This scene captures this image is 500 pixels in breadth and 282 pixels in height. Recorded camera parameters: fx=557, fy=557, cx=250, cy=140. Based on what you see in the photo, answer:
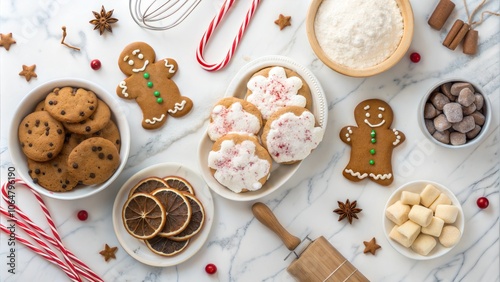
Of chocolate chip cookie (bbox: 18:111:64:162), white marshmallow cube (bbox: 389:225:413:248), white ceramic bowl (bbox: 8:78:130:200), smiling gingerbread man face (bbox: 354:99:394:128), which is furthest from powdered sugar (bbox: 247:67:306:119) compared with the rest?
chocolate chip cookie (bbox: 18:111:64:162)

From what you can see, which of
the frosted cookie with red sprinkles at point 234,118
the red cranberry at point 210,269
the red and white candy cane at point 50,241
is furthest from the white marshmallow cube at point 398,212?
the red and white candy cane at point 50,241

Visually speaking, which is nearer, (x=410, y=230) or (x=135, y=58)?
(x=410, y=230)

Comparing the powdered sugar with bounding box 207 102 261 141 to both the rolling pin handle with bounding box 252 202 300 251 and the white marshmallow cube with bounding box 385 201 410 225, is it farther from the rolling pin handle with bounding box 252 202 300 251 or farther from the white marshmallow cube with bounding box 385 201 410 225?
the white marshmallow cube with bounding box 385 201 410 225

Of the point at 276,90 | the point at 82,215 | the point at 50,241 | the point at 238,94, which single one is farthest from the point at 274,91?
the point at 50,241

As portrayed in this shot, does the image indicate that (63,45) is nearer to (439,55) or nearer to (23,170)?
(23,170)

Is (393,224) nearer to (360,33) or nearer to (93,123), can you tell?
(360,33)

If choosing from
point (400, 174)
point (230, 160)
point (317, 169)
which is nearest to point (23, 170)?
point (230, 160)
